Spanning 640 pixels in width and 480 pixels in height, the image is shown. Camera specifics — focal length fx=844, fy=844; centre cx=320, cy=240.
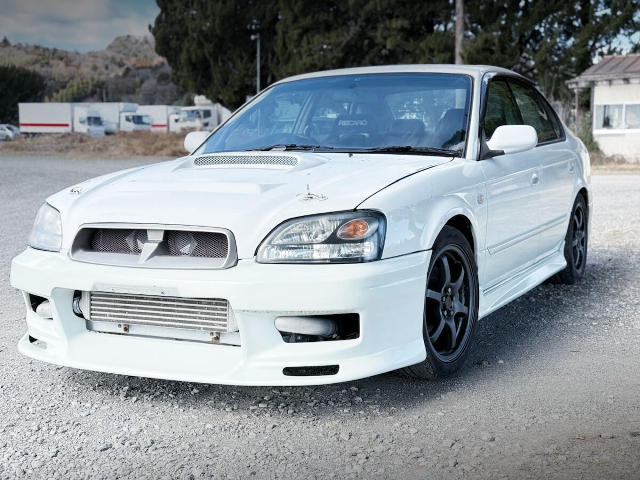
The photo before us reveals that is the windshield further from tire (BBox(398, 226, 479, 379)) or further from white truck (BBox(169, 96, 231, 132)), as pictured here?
white truck (BBox(169, 96, 231, 132))

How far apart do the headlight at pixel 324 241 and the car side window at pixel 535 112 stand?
242cm

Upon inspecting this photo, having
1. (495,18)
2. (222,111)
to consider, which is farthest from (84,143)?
(495,18)

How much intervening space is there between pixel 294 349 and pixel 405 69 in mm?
2214

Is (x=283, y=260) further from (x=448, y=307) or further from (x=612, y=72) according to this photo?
(x=612, y=72)

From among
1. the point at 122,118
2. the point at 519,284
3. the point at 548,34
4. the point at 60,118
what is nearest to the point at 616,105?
the point at 548,34

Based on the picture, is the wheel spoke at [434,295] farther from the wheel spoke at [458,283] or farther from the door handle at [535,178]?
the door handle at [535,178]

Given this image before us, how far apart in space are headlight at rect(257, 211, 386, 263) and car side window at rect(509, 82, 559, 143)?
2.42 meters

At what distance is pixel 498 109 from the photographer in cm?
502

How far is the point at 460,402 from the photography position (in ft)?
12.3

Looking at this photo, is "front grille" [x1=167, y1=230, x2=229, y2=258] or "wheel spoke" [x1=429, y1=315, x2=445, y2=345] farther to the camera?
"wheel spoke" [x1=429, y1=315, x2=445, y2=345]

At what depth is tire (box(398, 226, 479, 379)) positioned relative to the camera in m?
3.86

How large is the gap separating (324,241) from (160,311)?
0.74 meters

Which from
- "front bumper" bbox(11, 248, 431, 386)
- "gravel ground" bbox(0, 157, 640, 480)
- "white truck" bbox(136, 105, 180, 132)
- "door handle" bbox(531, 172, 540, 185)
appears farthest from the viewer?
"white truck" bbox(136, 105, 180, 132)

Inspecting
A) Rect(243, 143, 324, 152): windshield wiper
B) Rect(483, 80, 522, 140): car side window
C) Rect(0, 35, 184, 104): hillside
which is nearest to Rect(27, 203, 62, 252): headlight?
Rect(243, 143, 324, 152): windshield wiper
